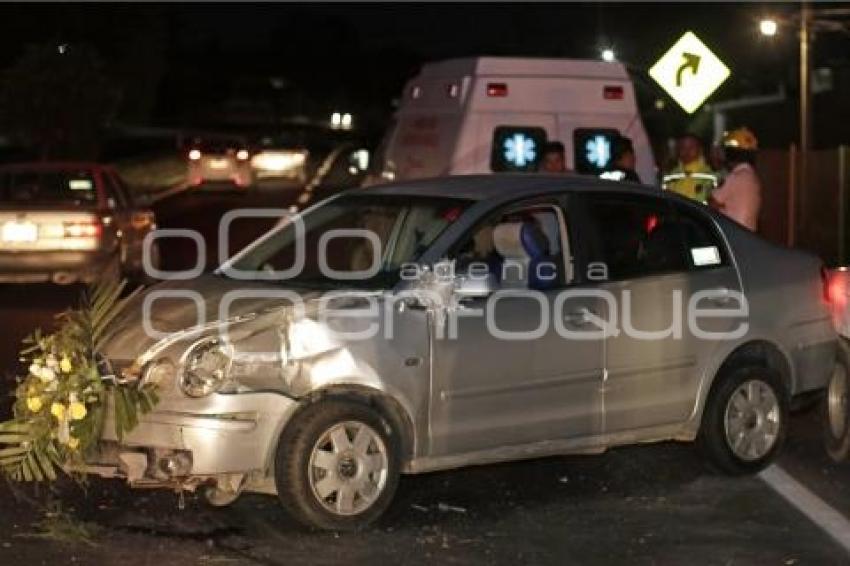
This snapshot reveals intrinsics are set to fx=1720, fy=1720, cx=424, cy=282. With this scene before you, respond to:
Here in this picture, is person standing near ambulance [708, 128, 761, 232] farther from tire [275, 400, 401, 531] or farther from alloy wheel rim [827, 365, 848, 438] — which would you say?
tire [275, 400, 401, 531]

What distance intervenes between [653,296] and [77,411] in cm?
288

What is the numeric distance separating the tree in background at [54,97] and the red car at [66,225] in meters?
20.0

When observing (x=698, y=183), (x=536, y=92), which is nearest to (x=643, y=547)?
(x=698, y=183)

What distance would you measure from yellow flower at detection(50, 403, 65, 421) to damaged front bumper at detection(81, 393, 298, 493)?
7.6 inches

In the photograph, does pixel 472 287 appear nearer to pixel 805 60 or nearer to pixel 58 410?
pixel 58 410

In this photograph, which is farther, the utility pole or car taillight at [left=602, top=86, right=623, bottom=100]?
the utility pole

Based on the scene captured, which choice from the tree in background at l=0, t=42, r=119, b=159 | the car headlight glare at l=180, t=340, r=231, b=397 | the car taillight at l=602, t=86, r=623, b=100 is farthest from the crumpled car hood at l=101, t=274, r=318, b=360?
the tree in background at l=0, t=42, r=119, b=159

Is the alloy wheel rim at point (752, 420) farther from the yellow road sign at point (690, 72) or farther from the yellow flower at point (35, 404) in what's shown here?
the yellow road sign at point (690, 72)

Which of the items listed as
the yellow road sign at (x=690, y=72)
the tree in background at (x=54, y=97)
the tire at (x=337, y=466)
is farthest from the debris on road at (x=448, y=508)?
the tree in background at (x=54, y=97)

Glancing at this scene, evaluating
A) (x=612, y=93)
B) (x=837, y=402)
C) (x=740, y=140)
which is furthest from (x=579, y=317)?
(x=612, y=93)

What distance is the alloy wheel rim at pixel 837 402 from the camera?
30.1ft

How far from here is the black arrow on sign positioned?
15664 mm

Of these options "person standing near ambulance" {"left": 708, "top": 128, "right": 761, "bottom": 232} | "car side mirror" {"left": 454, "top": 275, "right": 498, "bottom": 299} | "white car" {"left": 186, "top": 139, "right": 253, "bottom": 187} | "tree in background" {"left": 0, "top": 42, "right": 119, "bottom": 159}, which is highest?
"tree in background" {"left": 0, "top": 42, "right": 119, "bottom": 159}

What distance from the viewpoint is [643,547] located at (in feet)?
24.0
